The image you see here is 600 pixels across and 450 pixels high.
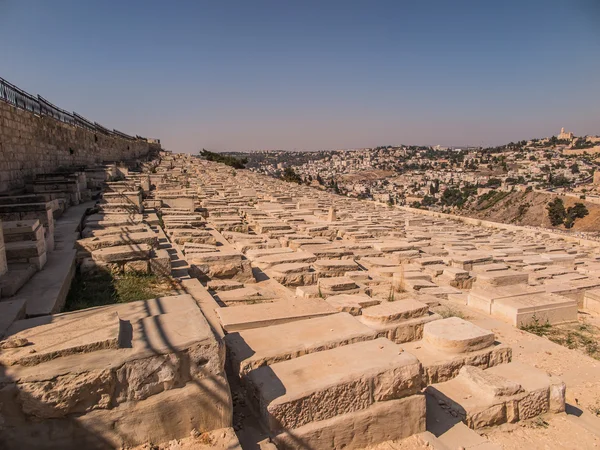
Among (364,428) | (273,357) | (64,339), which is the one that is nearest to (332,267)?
(273,357)

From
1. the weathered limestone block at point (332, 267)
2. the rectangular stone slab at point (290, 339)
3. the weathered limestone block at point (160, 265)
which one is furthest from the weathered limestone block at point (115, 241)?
the rectangular stone slab at point (290, 339)

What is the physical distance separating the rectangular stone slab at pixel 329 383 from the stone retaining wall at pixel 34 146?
26.0ft

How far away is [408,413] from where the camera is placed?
2664mm

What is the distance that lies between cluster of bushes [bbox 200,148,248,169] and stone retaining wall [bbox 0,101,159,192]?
90.2 feet

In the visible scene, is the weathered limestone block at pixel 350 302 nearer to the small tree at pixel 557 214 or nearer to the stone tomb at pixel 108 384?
the stone tomb at pixel 108 384

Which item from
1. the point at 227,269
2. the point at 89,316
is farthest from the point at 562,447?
the point at 227,269

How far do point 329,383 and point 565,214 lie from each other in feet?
180

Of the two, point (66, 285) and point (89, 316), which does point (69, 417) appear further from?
point (66, 285)

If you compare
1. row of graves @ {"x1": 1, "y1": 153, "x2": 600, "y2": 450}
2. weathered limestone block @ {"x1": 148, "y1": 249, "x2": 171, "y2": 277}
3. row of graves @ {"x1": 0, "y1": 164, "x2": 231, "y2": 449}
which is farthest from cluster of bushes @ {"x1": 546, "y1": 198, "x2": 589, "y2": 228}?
row of graves @ {"x1": 0, "y1": 164, "x2": 231, "y2": 449}

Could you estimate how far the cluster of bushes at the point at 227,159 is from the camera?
144 feet

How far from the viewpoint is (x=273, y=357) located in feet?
9.34

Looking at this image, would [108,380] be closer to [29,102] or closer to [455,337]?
[455,337]

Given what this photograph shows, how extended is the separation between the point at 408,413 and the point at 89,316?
7.14ft

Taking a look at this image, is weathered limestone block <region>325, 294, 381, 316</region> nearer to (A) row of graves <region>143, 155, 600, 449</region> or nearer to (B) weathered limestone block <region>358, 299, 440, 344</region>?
(A) row of graves <region>143, 155, 600, 449</region>
